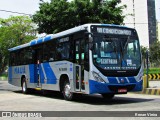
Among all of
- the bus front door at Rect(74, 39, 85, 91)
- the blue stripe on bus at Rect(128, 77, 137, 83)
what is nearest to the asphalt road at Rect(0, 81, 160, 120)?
the bus front door at Rect(74, 39, 85, 91)

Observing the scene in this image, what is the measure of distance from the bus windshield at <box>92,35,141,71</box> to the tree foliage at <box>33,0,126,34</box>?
38.9 ft

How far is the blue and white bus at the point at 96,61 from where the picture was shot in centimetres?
1278

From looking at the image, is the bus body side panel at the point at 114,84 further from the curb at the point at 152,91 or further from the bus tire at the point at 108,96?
the curb at the point at 152,91

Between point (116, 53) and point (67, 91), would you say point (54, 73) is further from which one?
point (116, 53)

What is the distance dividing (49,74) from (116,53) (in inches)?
186

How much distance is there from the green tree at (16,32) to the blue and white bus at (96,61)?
5000 cm

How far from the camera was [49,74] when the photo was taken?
16.6 m

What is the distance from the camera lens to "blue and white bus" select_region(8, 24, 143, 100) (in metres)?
→ 12.8

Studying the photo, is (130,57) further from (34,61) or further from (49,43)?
(34,61)

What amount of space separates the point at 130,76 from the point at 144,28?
133 metres

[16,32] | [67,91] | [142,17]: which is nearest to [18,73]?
[67,91]

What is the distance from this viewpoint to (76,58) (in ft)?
45.6

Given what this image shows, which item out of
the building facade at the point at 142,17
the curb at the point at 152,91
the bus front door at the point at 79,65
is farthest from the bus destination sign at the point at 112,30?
the building facade at the point at 142,17

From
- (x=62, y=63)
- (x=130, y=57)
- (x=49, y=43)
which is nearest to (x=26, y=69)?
(x=49, y=43)
